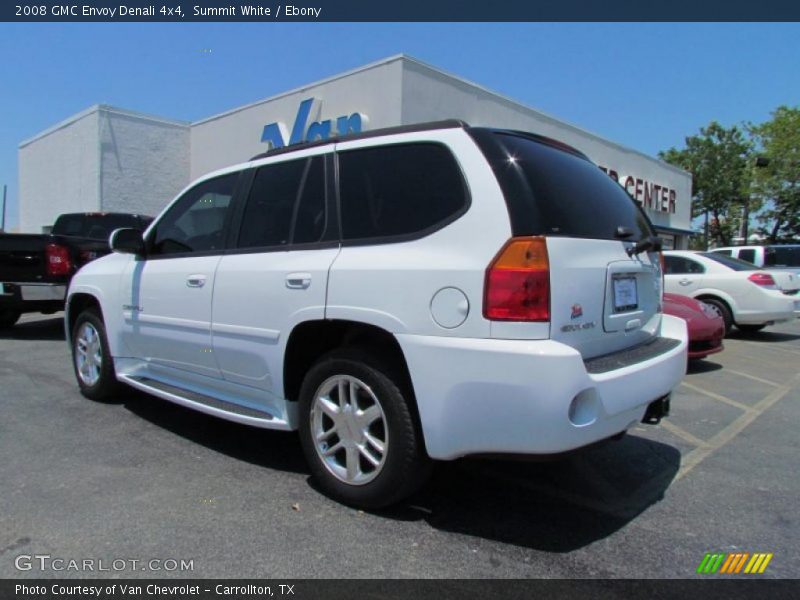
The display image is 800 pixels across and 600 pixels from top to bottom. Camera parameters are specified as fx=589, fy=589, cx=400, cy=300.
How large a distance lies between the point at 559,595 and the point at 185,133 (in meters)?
20.5

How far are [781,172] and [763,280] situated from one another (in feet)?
101

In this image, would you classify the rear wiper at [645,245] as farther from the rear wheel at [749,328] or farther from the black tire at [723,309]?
the rear wheel at [749,328]

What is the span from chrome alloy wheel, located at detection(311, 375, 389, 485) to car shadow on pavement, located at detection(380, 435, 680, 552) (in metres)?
0.30

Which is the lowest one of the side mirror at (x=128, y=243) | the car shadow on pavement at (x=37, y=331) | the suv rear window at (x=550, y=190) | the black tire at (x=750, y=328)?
the car shadow on pavement at (x=37, y=331)

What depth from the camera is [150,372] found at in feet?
14.4

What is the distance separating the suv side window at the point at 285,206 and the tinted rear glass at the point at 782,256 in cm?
1541

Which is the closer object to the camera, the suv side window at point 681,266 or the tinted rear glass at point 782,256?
the suv side window at point 681,266

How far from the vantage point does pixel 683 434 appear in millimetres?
4395

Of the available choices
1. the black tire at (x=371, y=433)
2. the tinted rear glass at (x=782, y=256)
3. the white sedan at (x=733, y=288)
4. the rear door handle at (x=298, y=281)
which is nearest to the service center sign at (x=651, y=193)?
the tinted rear glass at (x=782, y=256)

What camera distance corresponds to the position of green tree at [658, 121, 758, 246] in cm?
4472

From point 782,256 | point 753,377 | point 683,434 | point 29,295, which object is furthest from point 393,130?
point 782,256

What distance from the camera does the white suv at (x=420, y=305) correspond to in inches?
97.2

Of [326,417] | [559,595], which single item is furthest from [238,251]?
[559,595]

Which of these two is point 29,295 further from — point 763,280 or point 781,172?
point 781,172
